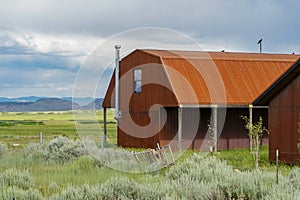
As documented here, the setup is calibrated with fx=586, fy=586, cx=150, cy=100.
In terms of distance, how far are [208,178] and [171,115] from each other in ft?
53.8

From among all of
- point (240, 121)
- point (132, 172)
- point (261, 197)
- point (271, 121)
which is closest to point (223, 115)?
point (240, 121)

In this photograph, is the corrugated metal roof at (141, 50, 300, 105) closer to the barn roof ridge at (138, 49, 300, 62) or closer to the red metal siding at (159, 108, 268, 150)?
the barn roof ridge at (138, 49, 300, 62)

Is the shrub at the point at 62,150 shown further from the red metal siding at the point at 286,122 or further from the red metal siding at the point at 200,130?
the red metal siding at the point at 286,122

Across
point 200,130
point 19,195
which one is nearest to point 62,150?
point 200,130

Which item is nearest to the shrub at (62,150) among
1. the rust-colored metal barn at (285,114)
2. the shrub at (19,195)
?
the rust-colored metal barn at (285,114)

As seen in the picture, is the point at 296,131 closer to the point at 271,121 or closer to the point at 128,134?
the point at 271,121

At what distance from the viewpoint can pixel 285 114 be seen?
66.7 ft

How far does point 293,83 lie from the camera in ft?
65.5

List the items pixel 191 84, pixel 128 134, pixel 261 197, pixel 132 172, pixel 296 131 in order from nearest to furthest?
pixel 261 197, pixel 132 172, pixel 296 131, pixel 191 84, pixel 128 134

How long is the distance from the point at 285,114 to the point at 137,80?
35.2 feet

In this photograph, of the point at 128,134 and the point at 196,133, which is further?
the point at 128,134

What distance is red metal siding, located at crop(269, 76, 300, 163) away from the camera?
65.1 ft

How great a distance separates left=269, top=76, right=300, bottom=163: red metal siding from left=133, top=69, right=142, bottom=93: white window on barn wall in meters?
9.63

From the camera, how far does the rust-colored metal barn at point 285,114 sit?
19750 millimetres
